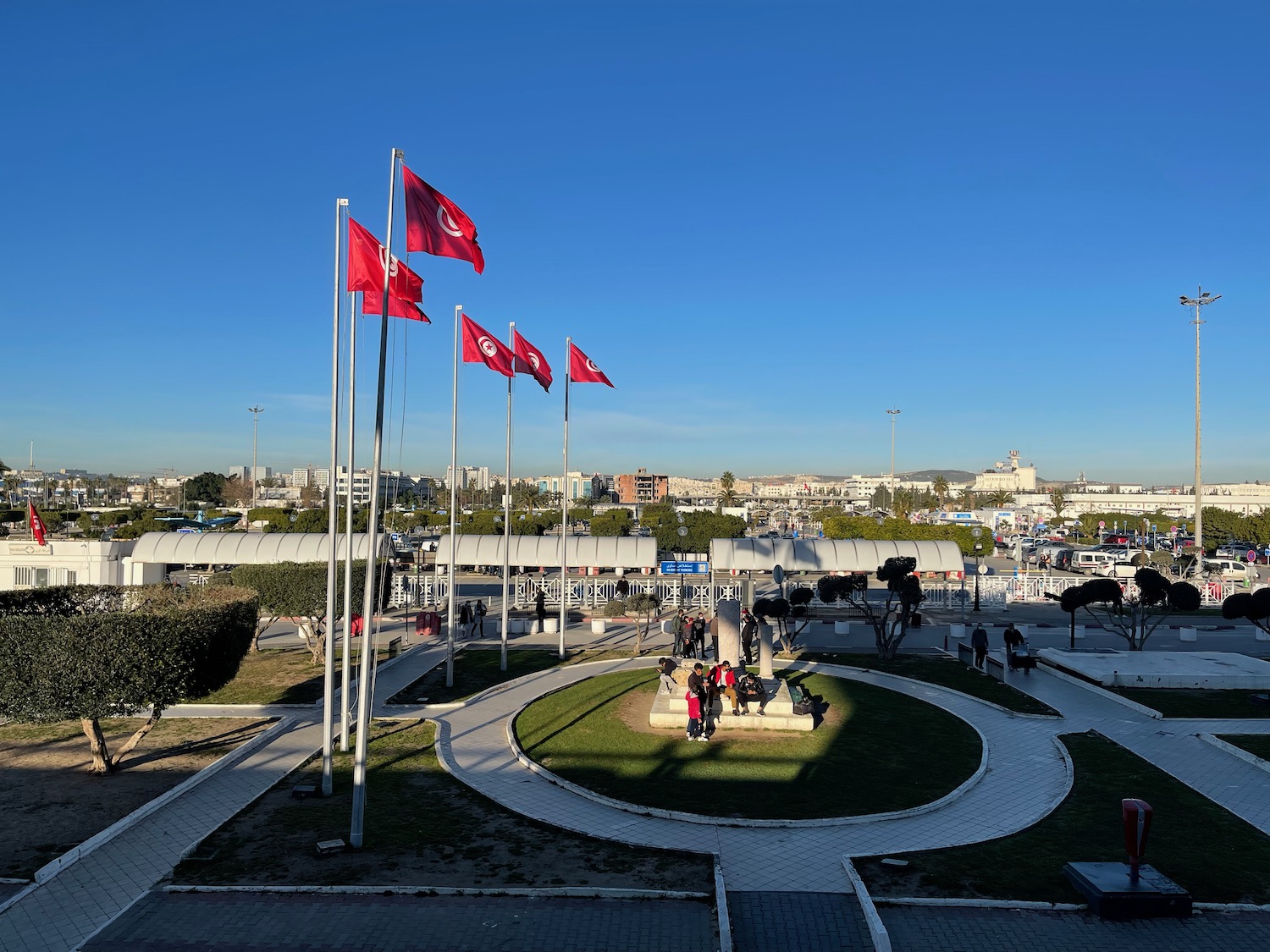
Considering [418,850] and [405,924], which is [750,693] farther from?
[405,924]

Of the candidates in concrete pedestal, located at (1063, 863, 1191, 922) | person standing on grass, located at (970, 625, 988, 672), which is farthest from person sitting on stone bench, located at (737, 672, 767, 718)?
person standing on grass, located at (970, 625, 988, 672)

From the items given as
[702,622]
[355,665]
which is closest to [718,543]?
[702,622]

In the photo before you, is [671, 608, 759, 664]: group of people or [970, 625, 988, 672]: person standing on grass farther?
[970, 625, 988, 672]: person standing on grass

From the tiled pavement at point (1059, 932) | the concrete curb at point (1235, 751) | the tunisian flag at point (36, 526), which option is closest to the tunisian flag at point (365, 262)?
the tiled pavement at point (1059, 932)

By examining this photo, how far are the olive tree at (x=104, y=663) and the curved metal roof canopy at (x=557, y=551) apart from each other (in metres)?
21.6

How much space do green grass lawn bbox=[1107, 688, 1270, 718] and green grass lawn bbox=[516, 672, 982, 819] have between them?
5927 millimetres

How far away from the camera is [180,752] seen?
16703 millimetres

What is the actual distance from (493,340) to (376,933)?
1495 centimetres

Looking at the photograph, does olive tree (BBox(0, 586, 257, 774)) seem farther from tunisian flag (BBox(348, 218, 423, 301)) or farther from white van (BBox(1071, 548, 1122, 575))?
white van (BBox(1071, 548, 1122, 575))

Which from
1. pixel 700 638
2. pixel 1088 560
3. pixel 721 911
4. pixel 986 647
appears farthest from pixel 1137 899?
pixel 1088 560

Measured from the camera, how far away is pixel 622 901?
1010 cm

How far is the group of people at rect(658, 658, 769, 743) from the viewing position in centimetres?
1688

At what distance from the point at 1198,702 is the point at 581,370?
733 inches

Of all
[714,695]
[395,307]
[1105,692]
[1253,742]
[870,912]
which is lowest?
[1105,692]
